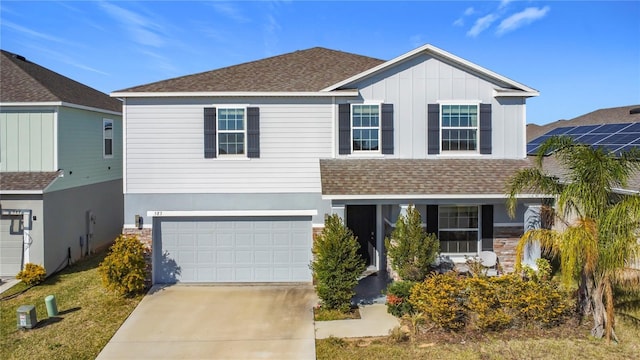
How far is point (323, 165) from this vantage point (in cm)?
1270

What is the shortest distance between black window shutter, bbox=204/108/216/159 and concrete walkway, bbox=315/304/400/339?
5.88 metres

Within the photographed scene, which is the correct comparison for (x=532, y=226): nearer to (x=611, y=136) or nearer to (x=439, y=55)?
(x=439, y=55)

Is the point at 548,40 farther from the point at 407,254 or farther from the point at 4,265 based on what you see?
the point at 4,265

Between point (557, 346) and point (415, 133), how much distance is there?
22.3ft

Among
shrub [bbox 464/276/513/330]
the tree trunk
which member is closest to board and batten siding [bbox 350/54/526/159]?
shrub [bbox 464/276/513/330]

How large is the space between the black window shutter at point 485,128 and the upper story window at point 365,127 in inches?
122

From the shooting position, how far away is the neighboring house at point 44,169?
44.0ft

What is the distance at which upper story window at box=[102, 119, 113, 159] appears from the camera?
1739 centimetres

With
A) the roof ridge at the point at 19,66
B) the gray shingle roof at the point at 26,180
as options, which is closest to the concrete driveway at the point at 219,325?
the gray shingle roof at the point at 26,180

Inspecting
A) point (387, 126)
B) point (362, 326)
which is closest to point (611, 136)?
point (387, 126)

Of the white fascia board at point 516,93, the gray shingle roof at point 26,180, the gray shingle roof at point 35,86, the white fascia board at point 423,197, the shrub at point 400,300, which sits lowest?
the shrub at point 400,300

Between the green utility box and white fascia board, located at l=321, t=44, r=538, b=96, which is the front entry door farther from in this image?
the green utility box

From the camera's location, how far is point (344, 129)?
1297 centimetres

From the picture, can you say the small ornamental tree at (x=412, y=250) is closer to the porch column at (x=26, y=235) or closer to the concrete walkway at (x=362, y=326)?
the concrete walkway at (x=362, y=326)
